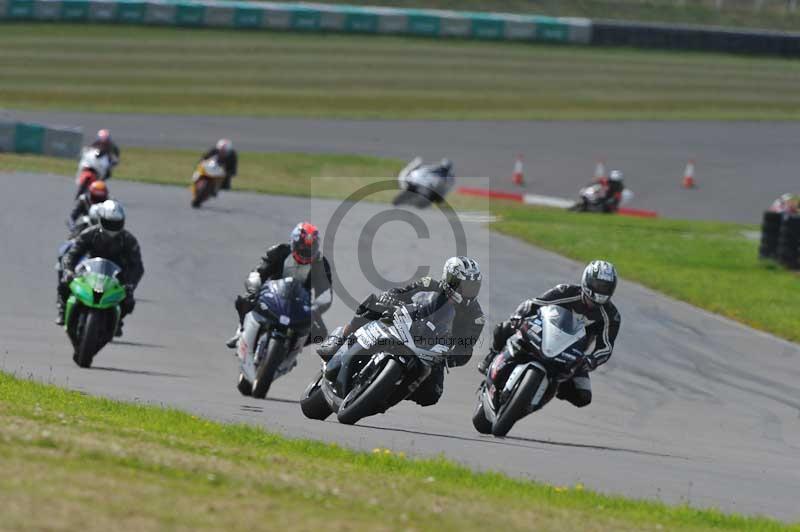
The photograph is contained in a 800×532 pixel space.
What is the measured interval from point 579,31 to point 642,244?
123 feet

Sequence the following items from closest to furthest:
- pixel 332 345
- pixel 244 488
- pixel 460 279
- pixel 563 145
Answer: pixel 244 488, pixel 460 279, pixel 332 345, pixel 563 145

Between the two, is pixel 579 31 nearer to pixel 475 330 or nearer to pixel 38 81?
pixel 38 81

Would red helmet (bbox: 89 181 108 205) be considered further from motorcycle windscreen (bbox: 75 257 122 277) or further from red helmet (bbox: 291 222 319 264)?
red helmet (bbox: 291 222 319 264)

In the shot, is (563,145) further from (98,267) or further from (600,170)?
(98,267)

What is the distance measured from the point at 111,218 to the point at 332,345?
13.4 ft

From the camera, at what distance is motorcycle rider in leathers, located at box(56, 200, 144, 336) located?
48.6 feet

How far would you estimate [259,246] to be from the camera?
2423 cm

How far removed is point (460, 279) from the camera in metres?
11.3

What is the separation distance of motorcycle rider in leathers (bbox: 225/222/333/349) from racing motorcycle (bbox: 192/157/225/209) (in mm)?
15368

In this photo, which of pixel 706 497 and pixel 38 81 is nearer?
pixel 706 497

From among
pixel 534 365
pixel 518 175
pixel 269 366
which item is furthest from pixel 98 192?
pixel 518 175

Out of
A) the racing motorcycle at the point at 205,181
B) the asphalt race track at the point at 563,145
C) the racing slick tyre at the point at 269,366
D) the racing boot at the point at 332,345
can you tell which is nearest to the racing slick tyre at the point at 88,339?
the racing slick tyre at the point at 269,366

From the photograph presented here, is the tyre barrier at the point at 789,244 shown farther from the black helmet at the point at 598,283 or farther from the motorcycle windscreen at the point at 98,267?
the motorcycle windscreen at the point at 98,267

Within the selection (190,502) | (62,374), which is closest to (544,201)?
(62,374)
